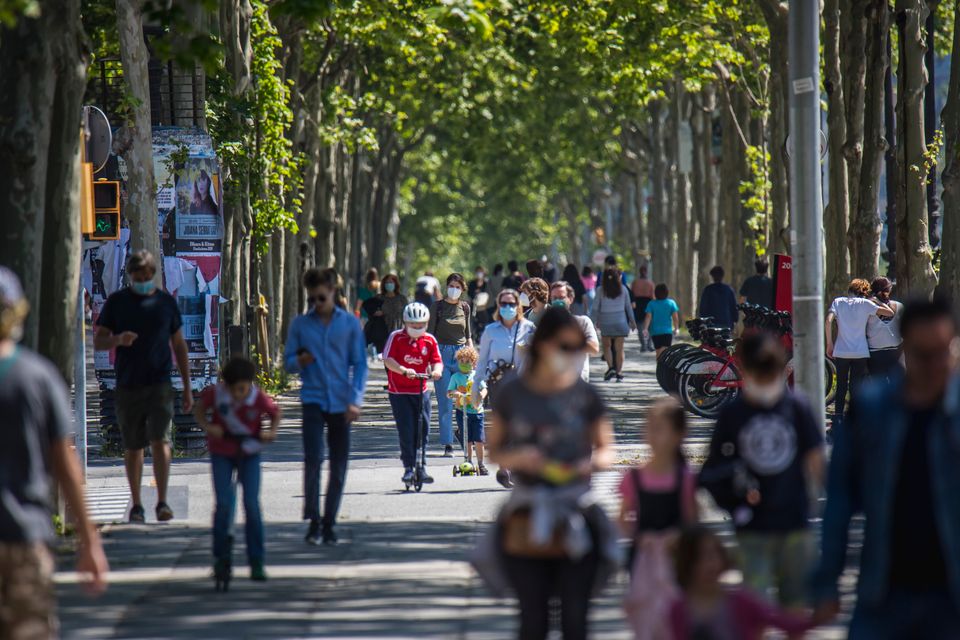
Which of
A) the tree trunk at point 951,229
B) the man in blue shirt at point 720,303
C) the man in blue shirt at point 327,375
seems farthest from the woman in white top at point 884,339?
the man in blue shirt at point 720,303

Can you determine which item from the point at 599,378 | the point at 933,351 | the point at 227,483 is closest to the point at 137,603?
the point at 227,483

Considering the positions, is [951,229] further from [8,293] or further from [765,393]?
[8,293]

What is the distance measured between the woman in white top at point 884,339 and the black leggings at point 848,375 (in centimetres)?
11

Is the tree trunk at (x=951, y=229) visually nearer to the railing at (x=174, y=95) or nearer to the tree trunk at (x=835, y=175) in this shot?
the tree trunk at (x=835, y=175)

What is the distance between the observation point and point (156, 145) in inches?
731

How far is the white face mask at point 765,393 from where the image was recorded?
6820 millimetres

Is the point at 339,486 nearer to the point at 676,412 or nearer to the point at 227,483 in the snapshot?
the point at 227,483

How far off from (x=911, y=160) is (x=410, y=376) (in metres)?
9.15

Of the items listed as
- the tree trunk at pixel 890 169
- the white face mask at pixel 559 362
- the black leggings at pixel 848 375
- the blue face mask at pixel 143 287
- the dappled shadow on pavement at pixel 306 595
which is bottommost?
the dappled shadow on pavement at pixel 306 595

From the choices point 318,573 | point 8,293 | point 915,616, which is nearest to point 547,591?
point 915,616

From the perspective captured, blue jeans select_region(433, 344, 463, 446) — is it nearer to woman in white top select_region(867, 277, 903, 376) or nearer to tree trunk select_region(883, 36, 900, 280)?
woman in white top select_region(867, 277, 903, 376)

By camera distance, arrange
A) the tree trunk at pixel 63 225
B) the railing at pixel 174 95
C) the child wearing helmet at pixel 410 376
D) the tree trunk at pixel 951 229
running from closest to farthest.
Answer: the tree trunk at pixel 63 225, the child wearing helmet at pixel 410 376, the tree trunk at pixel 951 229, the railing at pixel 174 95

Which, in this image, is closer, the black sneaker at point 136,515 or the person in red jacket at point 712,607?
the person in red jacket at point 712,607

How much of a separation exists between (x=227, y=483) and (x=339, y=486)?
5.14 ft
